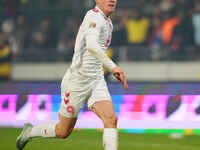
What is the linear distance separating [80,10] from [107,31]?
807 centimetres

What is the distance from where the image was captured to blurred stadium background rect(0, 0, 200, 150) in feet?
35.9

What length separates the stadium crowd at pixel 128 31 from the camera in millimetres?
12984

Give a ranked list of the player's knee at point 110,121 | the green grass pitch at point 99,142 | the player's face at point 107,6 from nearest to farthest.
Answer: the player's knee at point 110,121
the player's face at point 107,6
the green grass pitch at point 99,142

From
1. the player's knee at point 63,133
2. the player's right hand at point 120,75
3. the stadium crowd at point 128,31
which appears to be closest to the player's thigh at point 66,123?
the player's knee at point 63,133

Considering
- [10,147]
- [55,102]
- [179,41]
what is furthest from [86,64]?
[179,41]

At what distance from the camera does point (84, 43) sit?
6.77 metres

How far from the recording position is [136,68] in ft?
44.1

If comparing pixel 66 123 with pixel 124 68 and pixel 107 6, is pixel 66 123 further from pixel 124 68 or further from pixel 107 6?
pixel 124 68

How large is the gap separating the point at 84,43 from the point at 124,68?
6726mm

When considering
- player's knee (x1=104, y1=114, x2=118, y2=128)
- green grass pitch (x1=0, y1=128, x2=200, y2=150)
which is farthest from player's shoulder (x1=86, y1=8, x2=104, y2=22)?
green grass pitch (x1=0, y1=128, x2=200, y2=150)

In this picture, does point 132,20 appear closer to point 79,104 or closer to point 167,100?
point 167,100

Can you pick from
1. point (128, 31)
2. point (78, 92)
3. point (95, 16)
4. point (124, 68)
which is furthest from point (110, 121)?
point (128, 31)

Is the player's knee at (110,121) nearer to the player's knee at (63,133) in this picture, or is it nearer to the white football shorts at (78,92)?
the white football shorts at (78,92)

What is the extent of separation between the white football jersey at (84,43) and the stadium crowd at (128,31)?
6.23 m
